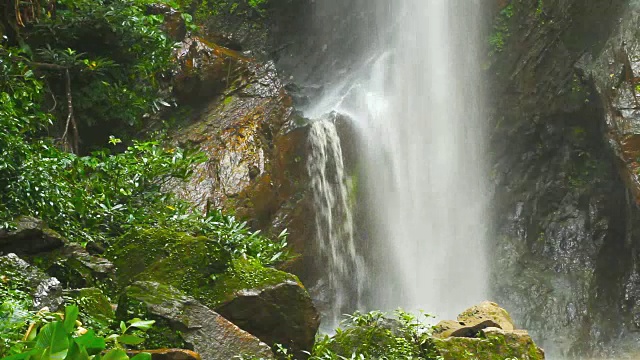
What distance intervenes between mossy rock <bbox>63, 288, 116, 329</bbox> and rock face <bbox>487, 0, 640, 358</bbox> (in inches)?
451

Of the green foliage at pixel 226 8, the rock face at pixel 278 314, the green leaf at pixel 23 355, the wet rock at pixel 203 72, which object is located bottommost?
the green leaf at pixel 23 355

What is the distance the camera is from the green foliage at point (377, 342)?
5.43 metres

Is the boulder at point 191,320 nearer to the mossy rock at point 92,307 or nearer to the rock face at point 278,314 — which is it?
the mossy rock at point 92,307

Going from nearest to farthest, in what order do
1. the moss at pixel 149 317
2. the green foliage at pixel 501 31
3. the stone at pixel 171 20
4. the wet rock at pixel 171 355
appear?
1. the wet rock at pixel 171 355
2. the moss at pixel 149 317
3. the stone at pixel 171 20
4. the green foliage at pixel 501 31

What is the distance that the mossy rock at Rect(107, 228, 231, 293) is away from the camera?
4965mm

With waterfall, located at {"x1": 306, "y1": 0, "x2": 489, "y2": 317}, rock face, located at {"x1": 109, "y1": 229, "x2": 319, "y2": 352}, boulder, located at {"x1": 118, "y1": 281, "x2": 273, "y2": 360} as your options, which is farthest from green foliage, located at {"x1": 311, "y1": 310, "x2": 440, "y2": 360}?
waterfall, located at {"x1": 306, "y1": 0, "x2": 489, "y2": 317}

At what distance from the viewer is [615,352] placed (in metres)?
12.5

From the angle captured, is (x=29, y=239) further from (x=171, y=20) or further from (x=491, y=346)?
(x=171, y=20)

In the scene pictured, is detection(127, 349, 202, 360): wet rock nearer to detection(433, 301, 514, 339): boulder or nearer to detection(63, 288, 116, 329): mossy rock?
detection(63, 288, 116, 329): mossy rock

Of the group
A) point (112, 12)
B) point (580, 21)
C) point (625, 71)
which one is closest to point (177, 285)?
point (112, 12)

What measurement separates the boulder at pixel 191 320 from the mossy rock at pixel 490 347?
219 cm

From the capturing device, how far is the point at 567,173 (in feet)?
49.8

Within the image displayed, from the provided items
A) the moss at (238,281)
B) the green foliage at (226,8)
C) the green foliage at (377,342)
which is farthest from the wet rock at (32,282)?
the green foliage at (226,8)

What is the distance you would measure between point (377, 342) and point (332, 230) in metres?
8.37
